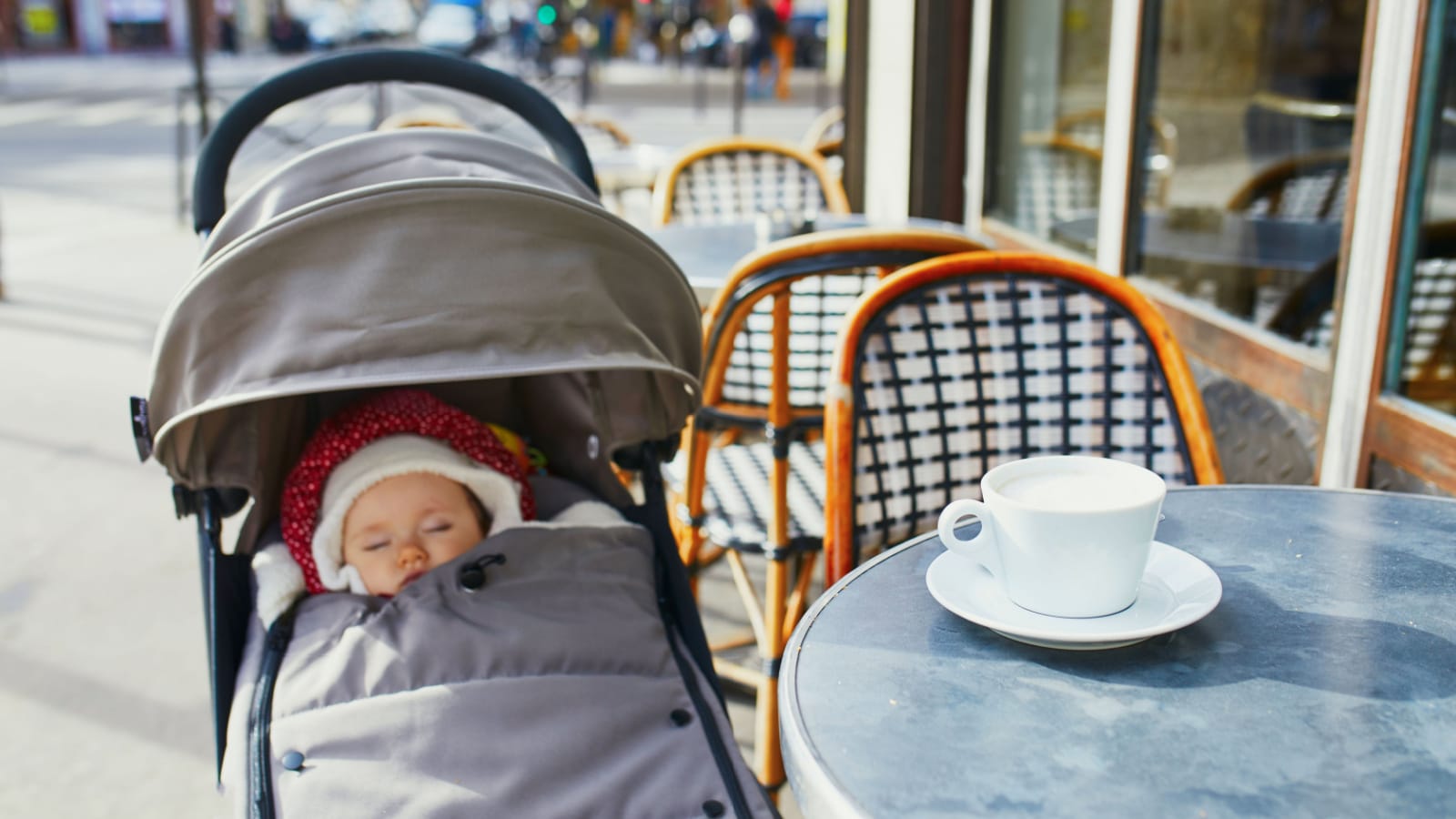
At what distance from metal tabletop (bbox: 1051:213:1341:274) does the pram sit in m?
1.81

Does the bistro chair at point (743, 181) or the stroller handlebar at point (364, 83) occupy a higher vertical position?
the stroller handlebar at point (364, 83)

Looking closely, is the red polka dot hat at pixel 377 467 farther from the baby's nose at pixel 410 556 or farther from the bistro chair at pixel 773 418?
the bistro chair at pixel 773 418

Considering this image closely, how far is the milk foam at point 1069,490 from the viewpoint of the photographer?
3.49 ft

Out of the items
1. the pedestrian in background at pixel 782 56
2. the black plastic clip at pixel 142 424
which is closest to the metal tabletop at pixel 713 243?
the black plastic clip at pixel 142 424

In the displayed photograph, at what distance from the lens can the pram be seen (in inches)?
58.7

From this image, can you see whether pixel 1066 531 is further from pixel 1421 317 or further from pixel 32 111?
pixel 32 111

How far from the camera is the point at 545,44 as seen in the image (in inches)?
826

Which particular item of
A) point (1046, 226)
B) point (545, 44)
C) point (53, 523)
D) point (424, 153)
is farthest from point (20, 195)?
point (545, 44)

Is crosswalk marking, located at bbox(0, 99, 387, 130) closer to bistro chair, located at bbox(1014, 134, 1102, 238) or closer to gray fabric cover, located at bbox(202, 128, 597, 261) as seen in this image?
bistro chair, located at bbox(1014, 134, 1102, 238)

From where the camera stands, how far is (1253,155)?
5.47 meters

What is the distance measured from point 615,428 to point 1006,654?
1052 millimetres

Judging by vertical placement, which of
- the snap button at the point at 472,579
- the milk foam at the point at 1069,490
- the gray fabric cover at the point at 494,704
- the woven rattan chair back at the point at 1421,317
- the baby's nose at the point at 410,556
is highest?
the milk foam at the point at 1069,490

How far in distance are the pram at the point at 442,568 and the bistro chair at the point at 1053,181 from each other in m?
2.40

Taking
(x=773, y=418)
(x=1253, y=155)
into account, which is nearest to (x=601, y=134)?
(x=1253, y=155)
